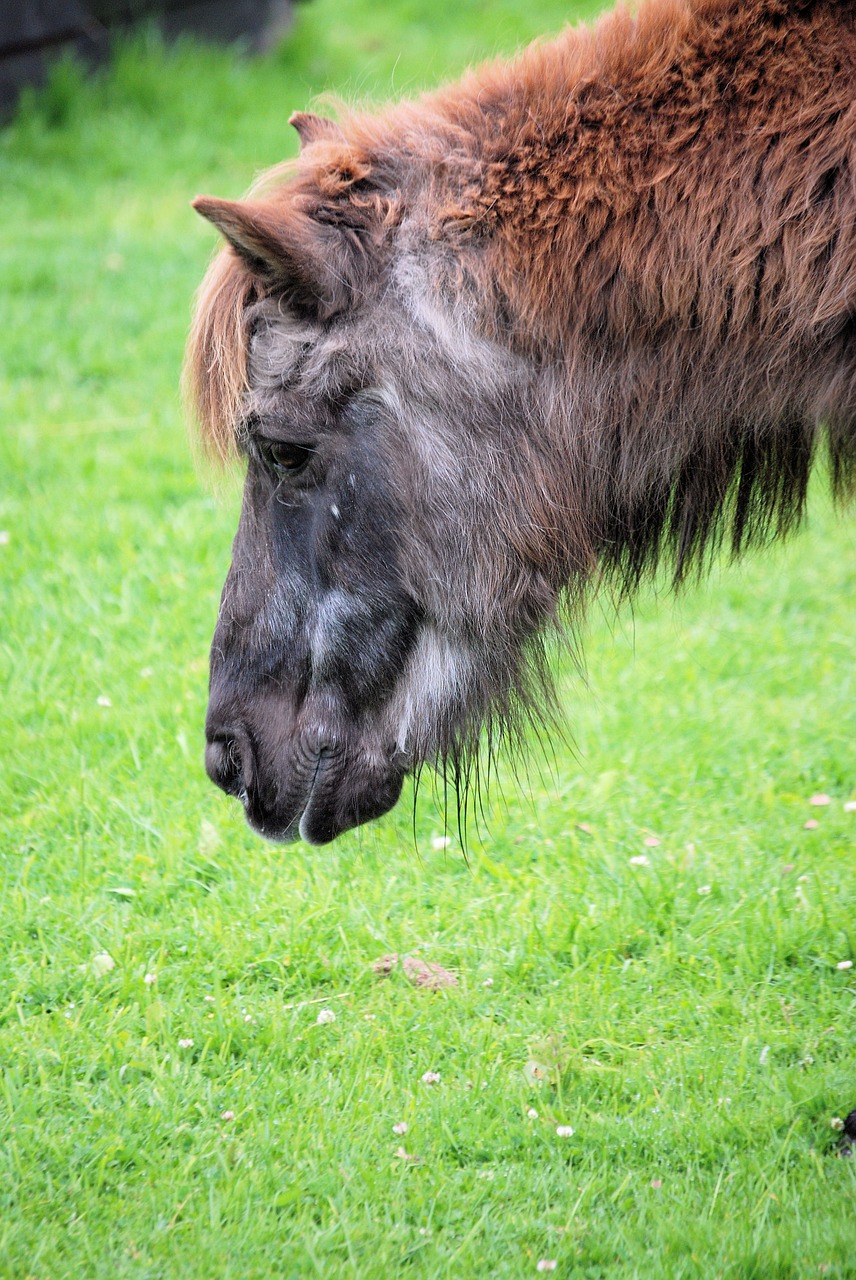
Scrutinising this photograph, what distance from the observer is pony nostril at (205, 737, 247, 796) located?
3.12m

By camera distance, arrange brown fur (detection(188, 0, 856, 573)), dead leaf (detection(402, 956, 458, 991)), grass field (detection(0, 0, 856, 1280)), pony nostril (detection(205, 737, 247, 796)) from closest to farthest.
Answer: brown fur (detection(188, 0, 856, 573))
grass field (detection(0, 0, 856, 1280))
pony nostril (detection(205, 737, 247, 796))
dead leaf (detection(402, 956, 458, 991))

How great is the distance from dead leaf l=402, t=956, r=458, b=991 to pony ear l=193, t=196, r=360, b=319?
6.16 feet

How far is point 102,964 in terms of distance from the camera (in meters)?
3.56

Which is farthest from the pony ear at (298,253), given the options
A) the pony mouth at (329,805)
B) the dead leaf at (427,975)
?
the dead leaf at (427,975)

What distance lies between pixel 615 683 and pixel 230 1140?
261 centimetres

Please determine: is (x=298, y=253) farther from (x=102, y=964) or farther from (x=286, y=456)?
(x=102, y=964)

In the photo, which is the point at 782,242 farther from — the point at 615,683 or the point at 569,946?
the point at 615,683

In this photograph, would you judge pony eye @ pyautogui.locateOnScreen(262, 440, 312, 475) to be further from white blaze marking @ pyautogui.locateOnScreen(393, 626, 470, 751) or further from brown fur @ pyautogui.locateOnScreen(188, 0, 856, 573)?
white blaze marking @ pyautogui.locateOnScreen(393, 626, 470, 751)

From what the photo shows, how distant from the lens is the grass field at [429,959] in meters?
2.82

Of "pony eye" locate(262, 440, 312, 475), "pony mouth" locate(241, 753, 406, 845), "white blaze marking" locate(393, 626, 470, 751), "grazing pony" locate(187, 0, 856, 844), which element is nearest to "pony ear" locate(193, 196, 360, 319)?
"grazing pony" locate(187, 0, 856, 844)

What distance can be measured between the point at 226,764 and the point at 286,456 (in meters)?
0.81

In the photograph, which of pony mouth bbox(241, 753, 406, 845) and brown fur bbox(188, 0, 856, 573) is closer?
brown fur bbox(188, 0, 856, 573)

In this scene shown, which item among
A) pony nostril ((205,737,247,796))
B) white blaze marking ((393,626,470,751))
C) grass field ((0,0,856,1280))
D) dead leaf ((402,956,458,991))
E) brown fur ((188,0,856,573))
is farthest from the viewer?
dead leaf ((402,956,458,991))

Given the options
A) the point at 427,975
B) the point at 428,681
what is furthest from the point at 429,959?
the point at 428,681
